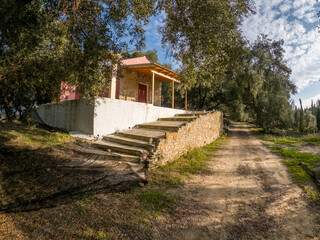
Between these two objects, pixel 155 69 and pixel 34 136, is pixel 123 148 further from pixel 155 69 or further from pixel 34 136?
pixel 155 69

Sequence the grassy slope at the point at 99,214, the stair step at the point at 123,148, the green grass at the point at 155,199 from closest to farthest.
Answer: the grassy slope at the point at 99,214
the green grass at the point at 155,199
the stair step at the point at 123,148

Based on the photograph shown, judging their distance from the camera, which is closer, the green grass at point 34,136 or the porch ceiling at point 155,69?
the green grass at point 34,136

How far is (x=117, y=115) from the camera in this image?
8.20 m

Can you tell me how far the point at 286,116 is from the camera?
1572 cm

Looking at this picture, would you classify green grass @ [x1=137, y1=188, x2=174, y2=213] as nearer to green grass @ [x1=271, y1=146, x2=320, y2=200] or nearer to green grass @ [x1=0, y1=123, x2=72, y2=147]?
green grass @ [x1=271, y1=146, x2=320, y2=200]

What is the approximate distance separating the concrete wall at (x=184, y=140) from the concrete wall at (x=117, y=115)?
9.44 feet

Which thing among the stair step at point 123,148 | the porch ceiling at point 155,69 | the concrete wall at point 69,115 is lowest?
the stair step at point 123,148

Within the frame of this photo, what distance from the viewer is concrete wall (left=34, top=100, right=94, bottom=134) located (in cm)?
772

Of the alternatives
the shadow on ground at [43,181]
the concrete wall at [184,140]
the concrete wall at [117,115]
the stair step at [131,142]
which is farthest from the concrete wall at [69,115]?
the concrete wall at [184,140]

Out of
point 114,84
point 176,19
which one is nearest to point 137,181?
point 176,19

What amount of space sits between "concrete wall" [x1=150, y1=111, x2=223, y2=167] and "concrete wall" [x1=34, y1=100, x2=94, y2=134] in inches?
141

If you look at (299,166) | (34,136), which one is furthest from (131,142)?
(299,166)

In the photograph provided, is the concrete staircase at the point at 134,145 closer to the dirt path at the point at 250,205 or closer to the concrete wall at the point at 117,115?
the concrete wall at the point at 117,115

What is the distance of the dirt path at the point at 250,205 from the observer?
9.23ft
